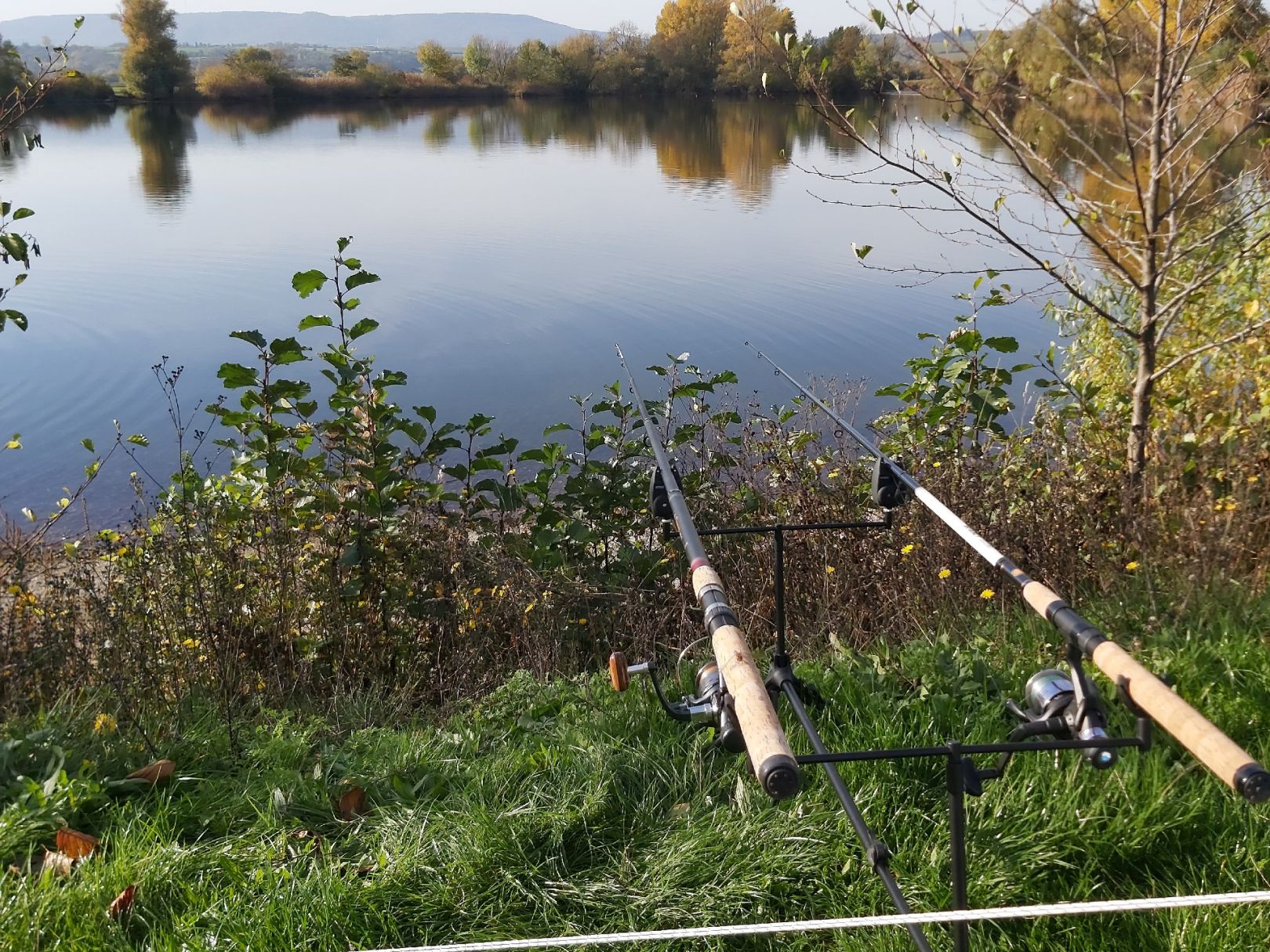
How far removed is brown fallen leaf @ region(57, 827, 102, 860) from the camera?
234cm

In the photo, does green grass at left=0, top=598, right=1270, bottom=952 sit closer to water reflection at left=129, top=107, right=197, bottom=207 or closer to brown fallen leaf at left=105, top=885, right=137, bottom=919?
brown fallen leaf at left=105, top=885, right=137, bottom=919

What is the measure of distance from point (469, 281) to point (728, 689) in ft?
40.3

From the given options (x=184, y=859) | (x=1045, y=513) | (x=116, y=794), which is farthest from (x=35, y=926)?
(x=1045, y=513)

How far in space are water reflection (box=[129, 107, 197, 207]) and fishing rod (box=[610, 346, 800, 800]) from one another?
68.0ft

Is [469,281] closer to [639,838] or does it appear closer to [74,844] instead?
[74,844]

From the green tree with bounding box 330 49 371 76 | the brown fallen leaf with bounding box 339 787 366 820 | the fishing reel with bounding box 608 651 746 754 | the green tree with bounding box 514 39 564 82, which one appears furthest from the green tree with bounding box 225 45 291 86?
the fishing reel with bounding box 608 651 746 754

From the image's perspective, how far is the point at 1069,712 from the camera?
5.54 ft

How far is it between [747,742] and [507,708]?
78.2 inches

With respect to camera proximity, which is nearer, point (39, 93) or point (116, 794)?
point (116, 794)

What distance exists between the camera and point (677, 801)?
8.26 feet

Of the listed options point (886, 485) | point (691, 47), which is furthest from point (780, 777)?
point (691, 47)

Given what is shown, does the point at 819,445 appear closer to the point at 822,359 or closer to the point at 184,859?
the point at 184,859

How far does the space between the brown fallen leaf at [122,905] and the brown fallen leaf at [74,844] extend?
0.23 metres

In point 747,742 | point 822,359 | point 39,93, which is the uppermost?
point 39,93
